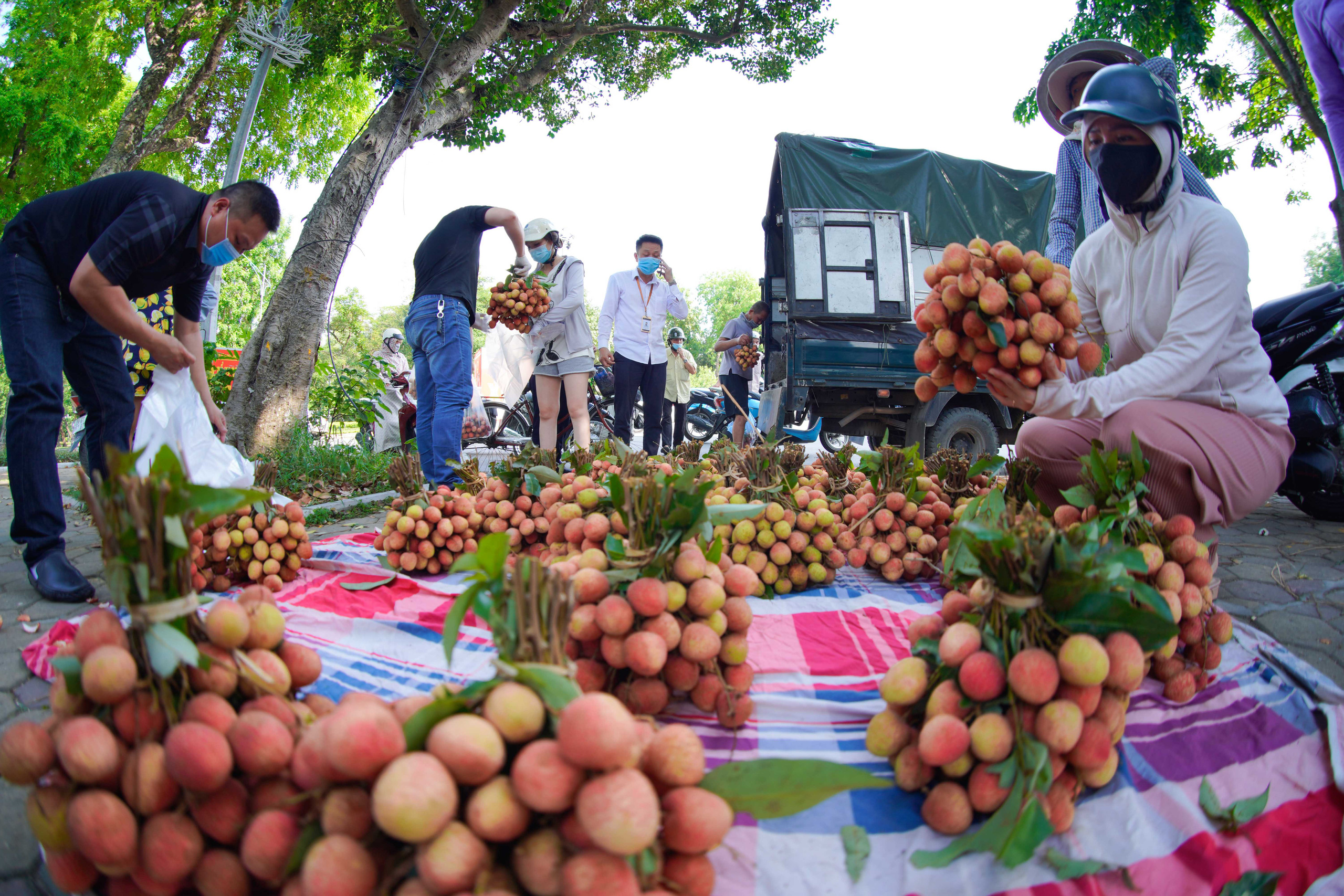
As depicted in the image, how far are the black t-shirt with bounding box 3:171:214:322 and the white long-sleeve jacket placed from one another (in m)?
3.08

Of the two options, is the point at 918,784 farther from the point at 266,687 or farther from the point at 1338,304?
the point at 1338,304

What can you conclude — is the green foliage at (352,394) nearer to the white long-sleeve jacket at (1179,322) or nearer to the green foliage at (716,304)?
the white long-sleeve jacket at (1179,322)

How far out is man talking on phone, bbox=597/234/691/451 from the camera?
17.6 ft

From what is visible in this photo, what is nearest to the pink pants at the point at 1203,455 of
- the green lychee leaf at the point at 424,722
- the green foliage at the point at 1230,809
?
the green foliage at the point at 1230,809

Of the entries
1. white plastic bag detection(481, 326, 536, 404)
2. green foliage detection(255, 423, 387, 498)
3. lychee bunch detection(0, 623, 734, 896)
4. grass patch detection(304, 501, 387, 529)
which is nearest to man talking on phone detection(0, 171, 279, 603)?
grass patch detection(304, 501, 387, 529)

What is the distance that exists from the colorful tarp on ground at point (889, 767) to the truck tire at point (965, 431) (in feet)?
13.6

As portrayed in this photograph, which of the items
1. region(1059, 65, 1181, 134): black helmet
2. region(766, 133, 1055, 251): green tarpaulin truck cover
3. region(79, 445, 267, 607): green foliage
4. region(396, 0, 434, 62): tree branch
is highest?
region(396, 0, 434, 62): tree branch

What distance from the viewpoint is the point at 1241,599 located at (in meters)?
2.75

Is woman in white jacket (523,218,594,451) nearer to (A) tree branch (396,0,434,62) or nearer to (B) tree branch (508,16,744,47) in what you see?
(A) tree branch (396,0,434,62)

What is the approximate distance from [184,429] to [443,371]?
143 centimetres

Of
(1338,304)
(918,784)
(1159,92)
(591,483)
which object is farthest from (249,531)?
(1338,304)

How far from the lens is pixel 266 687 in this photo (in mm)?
1012

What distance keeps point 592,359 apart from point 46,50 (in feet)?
40.9

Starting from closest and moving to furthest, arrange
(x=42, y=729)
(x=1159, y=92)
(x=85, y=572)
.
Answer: (x=42, y=729) → (x=1159, y=92) → (x=85, y=572)
